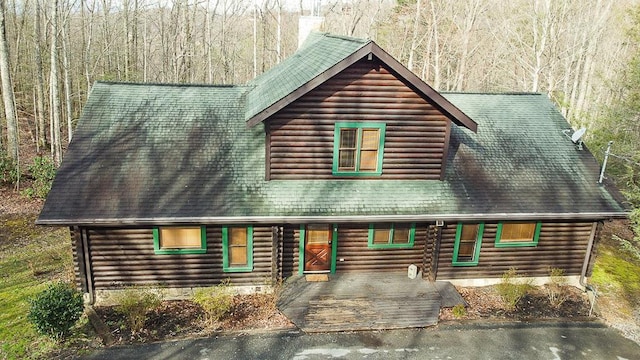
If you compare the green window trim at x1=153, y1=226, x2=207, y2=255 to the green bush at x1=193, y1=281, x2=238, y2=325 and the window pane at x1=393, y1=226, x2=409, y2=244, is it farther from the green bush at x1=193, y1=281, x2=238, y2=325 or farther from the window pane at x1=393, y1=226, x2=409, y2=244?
the window pane at x1=393, y1=226, x2=409, y2=244

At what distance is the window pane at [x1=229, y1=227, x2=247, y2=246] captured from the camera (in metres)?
12.3

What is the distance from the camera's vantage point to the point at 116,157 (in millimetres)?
12602

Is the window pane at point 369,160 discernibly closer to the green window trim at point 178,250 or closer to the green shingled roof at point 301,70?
the green shingled roof at point 301,70

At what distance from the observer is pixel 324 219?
472 inches

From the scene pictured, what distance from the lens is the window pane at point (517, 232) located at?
13.5m

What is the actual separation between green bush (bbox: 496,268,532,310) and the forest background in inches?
171

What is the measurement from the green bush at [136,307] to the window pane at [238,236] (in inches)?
98.2

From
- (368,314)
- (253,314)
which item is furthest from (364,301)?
(253,314)

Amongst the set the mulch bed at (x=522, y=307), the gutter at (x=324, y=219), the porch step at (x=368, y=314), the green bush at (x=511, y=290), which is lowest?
the mulch bed at (x=522, y=307)

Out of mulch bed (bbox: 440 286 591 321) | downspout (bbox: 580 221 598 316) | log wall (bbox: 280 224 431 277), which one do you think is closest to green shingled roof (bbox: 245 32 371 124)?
log wall (bbox: 280 224 431 277)

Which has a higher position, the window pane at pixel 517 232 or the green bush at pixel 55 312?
the window pane at pixel 517 232

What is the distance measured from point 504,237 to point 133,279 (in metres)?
11.1

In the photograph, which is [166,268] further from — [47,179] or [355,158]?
[47,179]

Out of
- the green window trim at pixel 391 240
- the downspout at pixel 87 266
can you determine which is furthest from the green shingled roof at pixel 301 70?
the downspout at pixel 87 266
